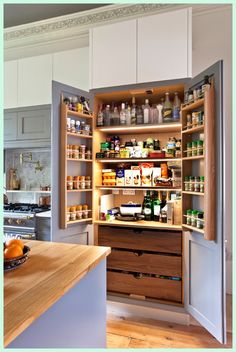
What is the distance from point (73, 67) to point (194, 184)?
6.17ft

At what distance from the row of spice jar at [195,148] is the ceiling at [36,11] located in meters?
1.85

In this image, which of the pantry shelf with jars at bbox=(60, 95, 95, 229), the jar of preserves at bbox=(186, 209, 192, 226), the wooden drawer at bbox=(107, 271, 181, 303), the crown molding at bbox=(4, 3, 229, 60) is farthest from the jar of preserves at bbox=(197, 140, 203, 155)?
the crown molding at bbox=(4, 3, 229, 60)

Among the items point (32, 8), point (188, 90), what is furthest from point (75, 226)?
point (32, 8)

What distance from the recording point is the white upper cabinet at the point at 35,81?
111 inches

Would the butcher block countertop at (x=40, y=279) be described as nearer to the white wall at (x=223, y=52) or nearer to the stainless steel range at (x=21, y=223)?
the stainless steel range at (x=21, y=223)

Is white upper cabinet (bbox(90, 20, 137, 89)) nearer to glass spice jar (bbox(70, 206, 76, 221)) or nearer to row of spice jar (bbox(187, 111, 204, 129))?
row of spice jar (bbox(187, 111, 204, 129))

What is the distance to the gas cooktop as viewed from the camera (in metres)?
2.83

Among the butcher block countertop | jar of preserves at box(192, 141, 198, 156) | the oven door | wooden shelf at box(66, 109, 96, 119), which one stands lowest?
the oven door

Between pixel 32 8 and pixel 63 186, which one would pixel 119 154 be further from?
pixel 32 8

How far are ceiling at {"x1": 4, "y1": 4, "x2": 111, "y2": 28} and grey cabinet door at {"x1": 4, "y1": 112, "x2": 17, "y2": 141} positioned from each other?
1109mm

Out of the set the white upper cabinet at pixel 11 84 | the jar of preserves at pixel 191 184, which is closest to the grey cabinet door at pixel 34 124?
the white upper cabinet at pixel 11 84

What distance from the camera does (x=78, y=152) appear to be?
2168 millimetres

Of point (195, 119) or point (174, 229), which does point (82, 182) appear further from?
point (195, 119)

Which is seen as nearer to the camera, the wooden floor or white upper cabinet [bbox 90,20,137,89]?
the wooden floor
